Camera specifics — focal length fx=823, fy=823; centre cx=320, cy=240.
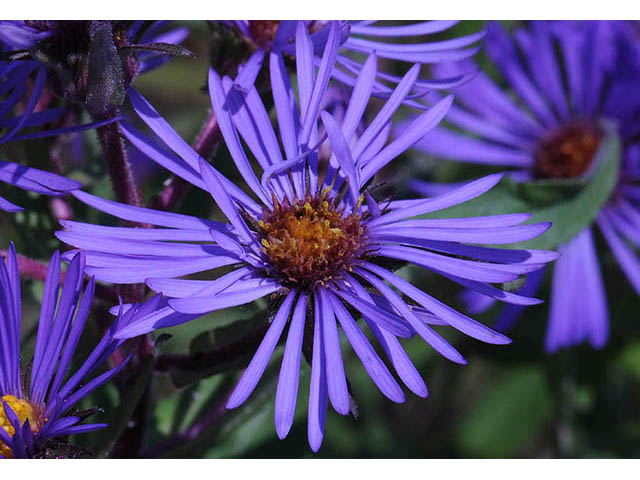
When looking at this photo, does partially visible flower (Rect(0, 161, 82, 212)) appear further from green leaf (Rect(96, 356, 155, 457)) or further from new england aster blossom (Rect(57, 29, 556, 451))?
green leaf (Rect(96, 356, 155, 457))

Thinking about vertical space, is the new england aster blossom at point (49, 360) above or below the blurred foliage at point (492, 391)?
above

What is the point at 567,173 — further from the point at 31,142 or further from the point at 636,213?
the point at 31,142

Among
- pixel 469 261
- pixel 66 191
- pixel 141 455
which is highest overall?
pixel 66 191

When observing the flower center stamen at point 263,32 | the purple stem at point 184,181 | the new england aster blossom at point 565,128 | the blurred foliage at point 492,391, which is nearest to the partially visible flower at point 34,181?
the purple stem at point 184,181

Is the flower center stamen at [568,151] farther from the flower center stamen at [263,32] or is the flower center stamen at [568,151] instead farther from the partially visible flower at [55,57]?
the partially visible flower at [55,57]

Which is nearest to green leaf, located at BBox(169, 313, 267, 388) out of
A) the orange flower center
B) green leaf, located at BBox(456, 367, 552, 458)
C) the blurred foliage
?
the orange flower center

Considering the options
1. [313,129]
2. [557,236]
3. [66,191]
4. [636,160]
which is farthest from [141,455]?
[636,160]
